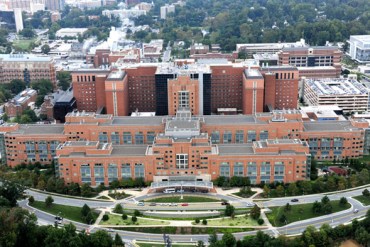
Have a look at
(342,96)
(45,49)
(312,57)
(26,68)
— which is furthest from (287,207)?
(45,49)

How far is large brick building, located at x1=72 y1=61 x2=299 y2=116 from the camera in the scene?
294 ft

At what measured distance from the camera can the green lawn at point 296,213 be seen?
204ft

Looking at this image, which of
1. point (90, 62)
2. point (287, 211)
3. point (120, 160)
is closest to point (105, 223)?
point (120, 160)

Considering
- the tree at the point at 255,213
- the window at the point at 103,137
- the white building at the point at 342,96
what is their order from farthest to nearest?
the white building at the point at 342,96, the window at the point at 103,137, the tree at the point at 255,213

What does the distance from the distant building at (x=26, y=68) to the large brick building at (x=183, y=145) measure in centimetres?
4243

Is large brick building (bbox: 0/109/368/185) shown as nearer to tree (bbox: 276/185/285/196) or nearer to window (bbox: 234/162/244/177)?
window (bbox: 234/162/244/177)

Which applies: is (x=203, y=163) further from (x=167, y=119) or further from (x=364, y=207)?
(x=364, y=207)

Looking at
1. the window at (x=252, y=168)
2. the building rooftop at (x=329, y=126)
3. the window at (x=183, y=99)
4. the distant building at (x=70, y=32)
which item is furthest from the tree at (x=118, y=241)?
the distant building at (x=70, y=32)

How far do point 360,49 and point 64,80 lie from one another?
77.3 metres

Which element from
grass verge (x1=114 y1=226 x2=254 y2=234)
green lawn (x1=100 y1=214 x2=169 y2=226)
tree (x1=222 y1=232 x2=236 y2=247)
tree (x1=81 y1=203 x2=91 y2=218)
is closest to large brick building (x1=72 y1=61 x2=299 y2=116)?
green lawn (x1=100 y1=214 x2=169 y2=226)

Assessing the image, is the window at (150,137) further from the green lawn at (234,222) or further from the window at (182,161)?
the green lawn at (234,222)

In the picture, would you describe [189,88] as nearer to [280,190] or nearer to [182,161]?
[182,161]

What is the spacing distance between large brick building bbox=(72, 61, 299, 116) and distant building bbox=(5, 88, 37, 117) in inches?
531

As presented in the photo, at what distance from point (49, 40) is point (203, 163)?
124 m
